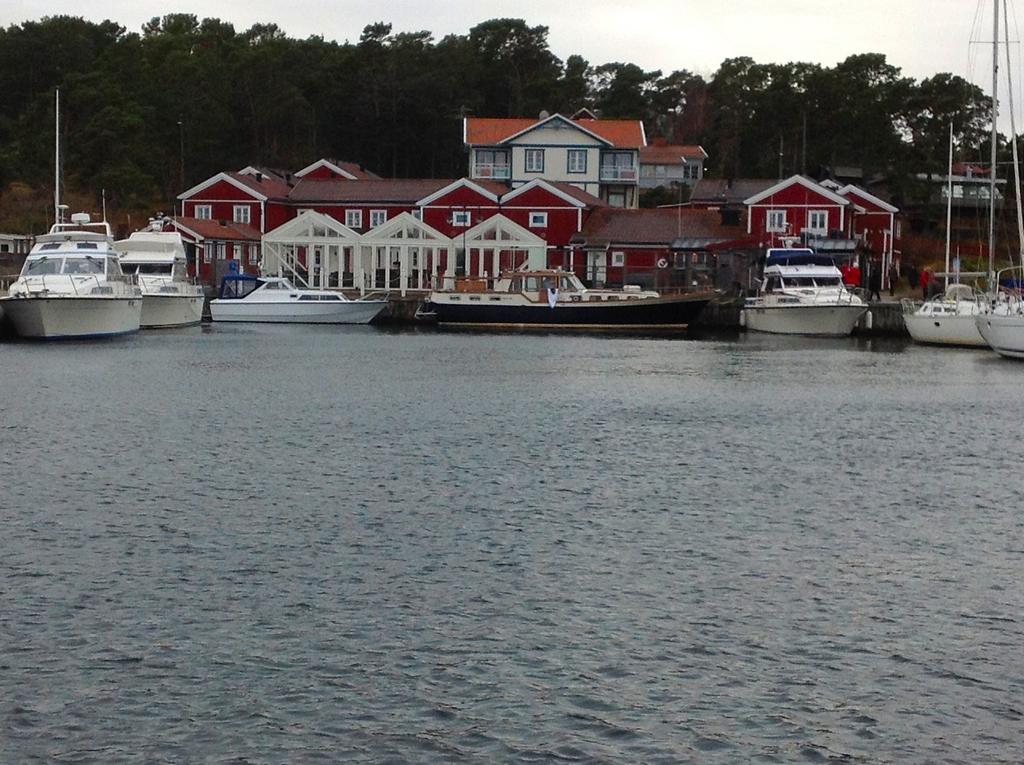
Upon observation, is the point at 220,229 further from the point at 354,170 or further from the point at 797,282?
the point at 797,282

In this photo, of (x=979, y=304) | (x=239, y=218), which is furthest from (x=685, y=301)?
(x=239, y=218)

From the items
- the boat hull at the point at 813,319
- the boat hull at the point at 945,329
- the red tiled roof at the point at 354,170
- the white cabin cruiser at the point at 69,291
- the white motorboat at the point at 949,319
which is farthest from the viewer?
the red tiled roof at the point at 354,170

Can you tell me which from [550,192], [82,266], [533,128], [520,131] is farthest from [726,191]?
[82,266]

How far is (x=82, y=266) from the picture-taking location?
5544 cm

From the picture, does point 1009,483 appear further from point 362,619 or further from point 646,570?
point 362,619

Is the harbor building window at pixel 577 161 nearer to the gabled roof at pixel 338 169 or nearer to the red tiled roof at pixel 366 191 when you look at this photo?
the red tiled roof at pixel 366 191

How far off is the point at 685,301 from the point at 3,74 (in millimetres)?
62043

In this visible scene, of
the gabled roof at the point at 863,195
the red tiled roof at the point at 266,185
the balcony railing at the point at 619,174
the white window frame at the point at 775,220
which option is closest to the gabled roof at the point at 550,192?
the white window frame at the point at 775,220

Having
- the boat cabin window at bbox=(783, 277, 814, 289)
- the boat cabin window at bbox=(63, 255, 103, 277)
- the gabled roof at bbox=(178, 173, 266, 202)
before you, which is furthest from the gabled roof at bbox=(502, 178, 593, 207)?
the boat cabin window at bbox=(63, 255, 103, 277)

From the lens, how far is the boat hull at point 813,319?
65.6 metres

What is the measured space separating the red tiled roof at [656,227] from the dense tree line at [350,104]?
17.4 metres

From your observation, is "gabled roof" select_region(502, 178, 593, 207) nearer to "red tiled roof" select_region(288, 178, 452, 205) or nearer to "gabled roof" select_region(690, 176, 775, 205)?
"red tiled roof" select_region(288, 178, 452, 205)

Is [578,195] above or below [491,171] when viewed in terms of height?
below

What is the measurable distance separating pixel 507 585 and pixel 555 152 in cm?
8298
